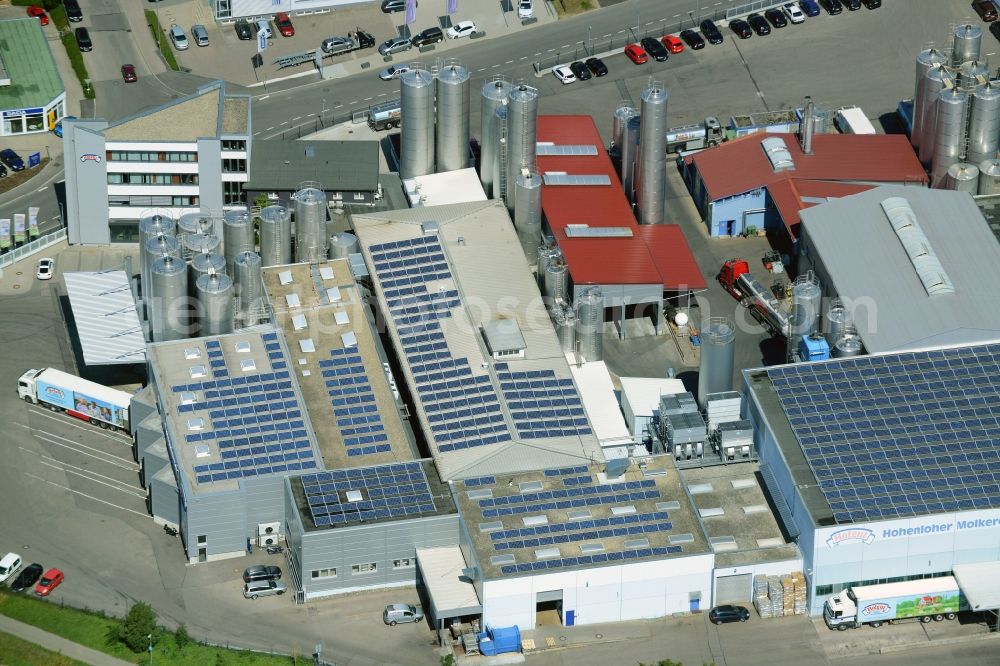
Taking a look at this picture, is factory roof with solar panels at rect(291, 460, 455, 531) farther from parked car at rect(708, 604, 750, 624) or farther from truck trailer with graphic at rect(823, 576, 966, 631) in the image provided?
truck trailer with graphic at rect(823, 576, 966, 631)

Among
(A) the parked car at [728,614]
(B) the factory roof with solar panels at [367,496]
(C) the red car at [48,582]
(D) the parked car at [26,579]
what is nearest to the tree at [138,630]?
(C) the red car at [48,582]

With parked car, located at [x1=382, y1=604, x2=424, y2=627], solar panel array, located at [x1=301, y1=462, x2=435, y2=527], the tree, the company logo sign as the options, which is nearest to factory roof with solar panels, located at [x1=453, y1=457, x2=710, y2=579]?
solar panel array, located at [x1=301, y1=462, x2=435, y2=527]

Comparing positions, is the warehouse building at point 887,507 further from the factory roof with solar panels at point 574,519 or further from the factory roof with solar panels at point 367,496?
the factory roof with solar panels at point 367,496

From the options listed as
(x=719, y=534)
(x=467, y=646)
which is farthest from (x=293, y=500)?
(x=719, y=534)

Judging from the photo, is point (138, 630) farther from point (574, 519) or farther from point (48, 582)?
point (574, 519)

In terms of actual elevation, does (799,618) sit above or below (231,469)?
below

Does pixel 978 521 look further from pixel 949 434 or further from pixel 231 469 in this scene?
pixel 231 469
